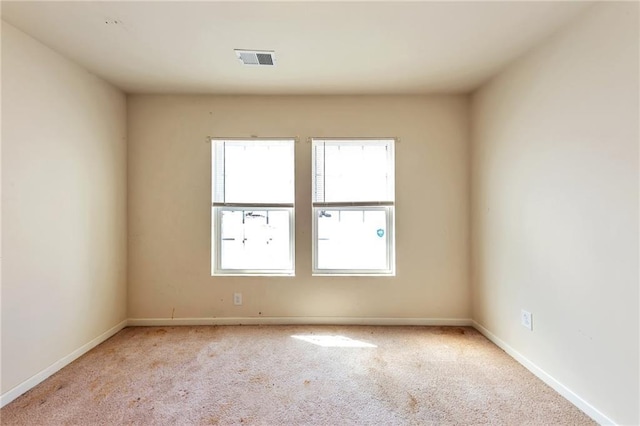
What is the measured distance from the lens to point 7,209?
171 centimetres

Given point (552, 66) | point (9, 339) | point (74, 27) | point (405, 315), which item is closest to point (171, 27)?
point (74, 27)

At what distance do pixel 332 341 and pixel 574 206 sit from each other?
6.68 feet

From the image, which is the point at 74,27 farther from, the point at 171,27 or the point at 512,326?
the point at 512,326

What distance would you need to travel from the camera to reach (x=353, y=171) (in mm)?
2879

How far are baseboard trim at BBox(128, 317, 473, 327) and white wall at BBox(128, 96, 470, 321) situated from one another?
4 centimetres

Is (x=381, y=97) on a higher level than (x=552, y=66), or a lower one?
higher

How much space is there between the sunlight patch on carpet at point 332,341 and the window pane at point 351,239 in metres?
0.67

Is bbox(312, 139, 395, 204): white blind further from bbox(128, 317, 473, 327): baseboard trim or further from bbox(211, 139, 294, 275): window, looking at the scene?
bbox(128, 317, 473, 327): baseboard trim

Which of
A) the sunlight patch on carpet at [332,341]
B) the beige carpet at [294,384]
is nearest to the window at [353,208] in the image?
the sunlight patch on carpet at [332,341]

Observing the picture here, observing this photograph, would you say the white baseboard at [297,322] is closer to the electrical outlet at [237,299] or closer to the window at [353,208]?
the electrical outlet at [237,299]

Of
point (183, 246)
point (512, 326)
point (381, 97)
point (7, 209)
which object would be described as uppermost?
point (381, 97)

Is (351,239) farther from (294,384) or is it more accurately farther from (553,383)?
(553,383)

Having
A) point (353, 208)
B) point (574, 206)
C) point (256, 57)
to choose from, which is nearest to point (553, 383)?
point (574, 206)

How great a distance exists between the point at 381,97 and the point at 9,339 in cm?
340
